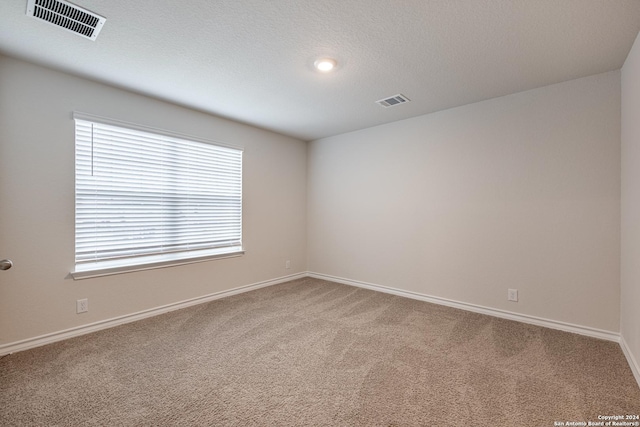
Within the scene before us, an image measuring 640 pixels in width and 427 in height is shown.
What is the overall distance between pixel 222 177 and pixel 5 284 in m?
2.29

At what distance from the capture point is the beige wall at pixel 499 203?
2592 mm

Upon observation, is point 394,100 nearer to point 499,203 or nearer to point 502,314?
point 499,203

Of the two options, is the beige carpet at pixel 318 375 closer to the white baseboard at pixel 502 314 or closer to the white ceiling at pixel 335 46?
the white baseboard at pixel 502 314

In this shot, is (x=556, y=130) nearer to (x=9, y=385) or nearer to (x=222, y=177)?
(x=222, y=177)

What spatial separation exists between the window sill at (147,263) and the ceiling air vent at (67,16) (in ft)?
6.63

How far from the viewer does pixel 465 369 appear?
211cm

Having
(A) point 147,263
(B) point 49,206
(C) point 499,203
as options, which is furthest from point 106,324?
(C) point 499,203

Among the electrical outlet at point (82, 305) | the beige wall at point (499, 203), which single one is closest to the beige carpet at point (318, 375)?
the electrical outlet at point (82, 305)

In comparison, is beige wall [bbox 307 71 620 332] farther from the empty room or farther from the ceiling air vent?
the ceiling air vent

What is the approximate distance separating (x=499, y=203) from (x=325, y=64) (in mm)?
2364

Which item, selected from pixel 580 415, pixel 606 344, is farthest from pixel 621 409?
pixel 606 344

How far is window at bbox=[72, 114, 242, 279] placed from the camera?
9.06 feet

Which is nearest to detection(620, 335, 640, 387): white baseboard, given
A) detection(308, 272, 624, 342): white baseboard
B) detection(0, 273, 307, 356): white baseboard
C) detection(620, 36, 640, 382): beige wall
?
detection(620, 36, 640, 382): beige wall

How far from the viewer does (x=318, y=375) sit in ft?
6.70
